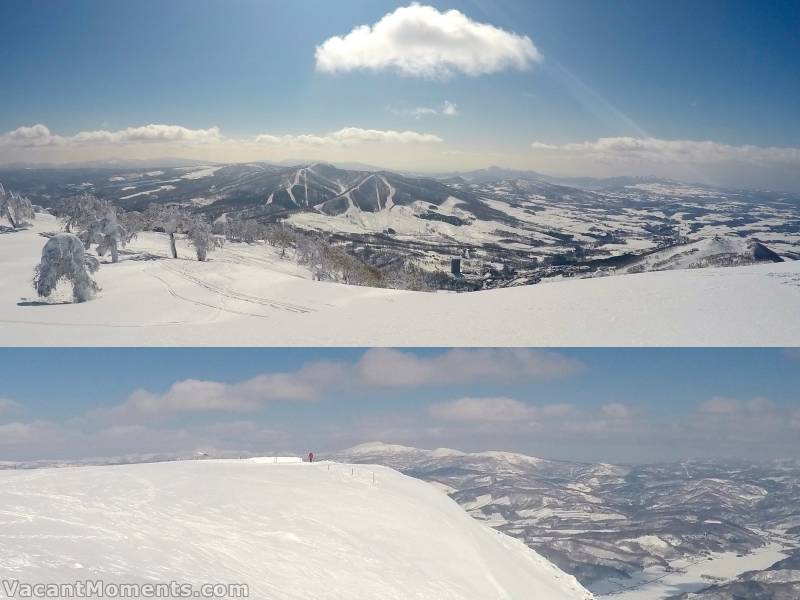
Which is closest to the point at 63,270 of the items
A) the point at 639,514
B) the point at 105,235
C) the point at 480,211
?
the point at 105,235

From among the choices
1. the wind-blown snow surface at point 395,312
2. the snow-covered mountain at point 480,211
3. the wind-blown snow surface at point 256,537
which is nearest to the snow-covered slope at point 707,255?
the snow-covered mountain at point 480,211

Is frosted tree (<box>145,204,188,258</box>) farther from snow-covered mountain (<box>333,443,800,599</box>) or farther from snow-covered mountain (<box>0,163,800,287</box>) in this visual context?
snow-covered mountain (<box>333,443,800,599</box>)

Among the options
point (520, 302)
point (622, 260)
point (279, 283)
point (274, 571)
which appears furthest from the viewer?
point (622, 260)

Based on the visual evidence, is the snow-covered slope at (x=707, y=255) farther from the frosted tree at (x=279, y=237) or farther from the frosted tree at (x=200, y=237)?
the frosted tree at (x=200, y=237)

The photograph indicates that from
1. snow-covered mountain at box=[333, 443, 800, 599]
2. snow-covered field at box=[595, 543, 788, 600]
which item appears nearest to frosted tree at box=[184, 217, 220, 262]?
snow-covered field at box=[595, 543, 788, 600]

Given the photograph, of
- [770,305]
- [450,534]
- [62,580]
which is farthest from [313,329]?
[770,305]

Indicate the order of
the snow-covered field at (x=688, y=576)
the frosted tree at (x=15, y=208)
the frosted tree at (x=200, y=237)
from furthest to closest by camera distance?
the snow-covered field at (x=688, y=576) < the frosted tree at (x=15, y=208) < the frosted tree at (x=200, y=237)

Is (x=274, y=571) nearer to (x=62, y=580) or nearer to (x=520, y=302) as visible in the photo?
(x=62, y=580)
